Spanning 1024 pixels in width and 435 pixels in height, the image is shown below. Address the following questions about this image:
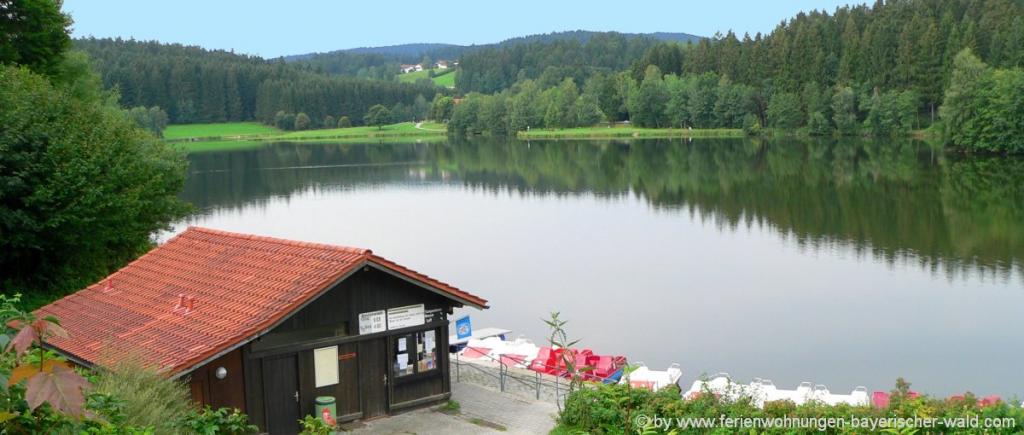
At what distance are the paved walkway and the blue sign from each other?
811 cm

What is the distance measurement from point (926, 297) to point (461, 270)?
60.2 ft

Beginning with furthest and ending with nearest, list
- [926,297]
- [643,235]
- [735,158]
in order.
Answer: [735,158] < [643,235] < [926,297]

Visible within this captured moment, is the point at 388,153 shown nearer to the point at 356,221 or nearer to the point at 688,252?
the point at 356,221

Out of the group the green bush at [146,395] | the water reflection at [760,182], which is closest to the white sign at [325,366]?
the green bush at [146,395]

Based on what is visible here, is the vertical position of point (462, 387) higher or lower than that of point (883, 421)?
lower

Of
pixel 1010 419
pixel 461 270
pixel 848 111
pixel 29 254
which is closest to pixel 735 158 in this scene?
pixel 848 111

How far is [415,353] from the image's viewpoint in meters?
18.5

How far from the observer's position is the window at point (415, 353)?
59.9 ft

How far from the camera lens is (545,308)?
3456 cm

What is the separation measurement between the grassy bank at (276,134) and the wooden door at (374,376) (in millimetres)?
146394

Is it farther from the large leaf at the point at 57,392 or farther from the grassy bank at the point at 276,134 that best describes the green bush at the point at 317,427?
the grassy bank at the point at 276,134

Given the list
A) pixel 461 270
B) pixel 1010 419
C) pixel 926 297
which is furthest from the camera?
pixel 461 270

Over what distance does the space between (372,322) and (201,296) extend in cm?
326

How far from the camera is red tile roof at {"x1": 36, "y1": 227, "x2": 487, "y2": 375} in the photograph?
1617 cm
